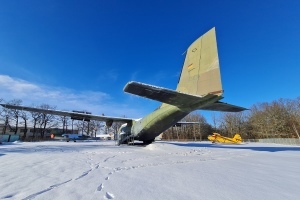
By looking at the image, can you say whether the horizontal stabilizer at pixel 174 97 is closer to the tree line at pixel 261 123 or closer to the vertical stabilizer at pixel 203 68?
the vertical stabilizer at pixel 203 68

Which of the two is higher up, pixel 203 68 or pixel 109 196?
pixel 203 68

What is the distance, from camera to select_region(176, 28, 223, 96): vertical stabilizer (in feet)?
30.7

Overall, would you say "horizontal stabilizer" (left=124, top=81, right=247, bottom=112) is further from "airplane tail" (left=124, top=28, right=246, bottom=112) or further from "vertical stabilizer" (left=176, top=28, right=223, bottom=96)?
"vertical stabilizer" (left=176, top=28, right=223, bottom=96)

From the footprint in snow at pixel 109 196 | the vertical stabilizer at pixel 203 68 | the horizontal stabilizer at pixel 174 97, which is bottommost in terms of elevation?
the footprint in snow at pixel 109 196

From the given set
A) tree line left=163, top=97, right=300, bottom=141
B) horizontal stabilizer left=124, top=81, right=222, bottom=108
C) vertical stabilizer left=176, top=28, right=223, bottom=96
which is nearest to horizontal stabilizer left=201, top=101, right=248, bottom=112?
horizontal stabilizer left=124, top=81, right=222, bottom=108

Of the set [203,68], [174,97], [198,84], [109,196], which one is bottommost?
[109,196]

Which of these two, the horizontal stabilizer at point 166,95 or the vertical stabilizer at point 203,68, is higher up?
the vertical stabilizer at point 203,68

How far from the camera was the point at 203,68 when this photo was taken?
33.1 feet

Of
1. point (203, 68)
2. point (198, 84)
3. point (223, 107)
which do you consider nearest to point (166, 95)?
point (198, 84)

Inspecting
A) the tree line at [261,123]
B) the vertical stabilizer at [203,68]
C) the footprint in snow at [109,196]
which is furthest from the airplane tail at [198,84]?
the tree line at [261,123]

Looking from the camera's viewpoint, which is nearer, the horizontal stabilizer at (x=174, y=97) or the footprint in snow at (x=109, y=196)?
the footprint in snow at (x=109, y=196)

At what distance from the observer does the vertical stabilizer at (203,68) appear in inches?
368

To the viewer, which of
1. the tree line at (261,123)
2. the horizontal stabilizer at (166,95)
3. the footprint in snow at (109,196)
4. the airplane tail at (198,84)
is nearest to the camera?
the footprint in snow at (109,196)

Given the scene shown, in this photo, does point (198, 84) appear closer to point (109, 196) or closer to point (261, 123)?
point (109, 196)
